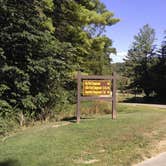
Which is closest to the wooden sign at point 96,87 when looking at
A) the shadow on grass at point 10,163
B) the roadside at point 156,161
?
the roadside at point 156,161

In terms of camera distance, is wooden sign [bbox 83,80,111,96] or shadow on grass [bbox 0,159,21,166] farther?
wooden sign [bbox 83,80,111,96]

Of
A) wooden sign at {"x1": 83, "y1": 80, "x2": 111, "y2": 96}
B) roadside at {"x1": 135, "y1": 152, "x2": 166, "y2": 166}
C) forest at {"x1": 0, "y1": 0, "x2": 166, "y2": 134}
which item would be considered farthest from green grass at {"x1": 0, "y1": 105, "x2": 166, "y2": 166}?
forest at {"x1": 0, "y1": 0, "x2": 166, "y2": 134}

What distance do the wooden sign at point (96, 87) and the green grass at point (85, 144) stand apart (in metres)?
1.80

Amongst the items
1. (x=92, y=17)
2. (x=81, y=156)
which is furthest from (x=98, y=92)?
(x=92, y=17)

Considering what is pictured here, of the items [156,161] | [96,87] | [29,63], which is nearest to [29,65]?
[29,63]

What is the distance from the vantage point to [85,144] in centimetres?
1028

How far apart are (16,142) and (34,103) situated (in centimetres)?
574

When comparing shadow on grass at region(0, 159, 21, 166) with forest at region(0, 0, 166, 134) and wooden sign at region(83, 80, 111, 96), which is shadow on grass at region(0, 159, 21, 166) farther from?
wooden sign at region(83, 80, 111, 96)

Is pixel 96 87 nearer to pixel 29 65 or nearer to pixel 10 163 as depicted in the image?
pixel 29 65

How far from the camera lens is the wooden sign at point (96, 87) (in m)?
15.2

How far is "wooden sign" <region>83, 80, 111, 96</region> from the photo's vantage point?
1523 cm

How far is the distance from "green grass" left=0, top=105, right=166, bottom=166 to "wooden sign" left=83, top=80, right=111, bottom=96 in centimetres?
180

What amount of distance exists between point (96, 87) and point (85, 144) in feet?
17.3

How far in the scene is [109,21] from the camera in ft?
109
